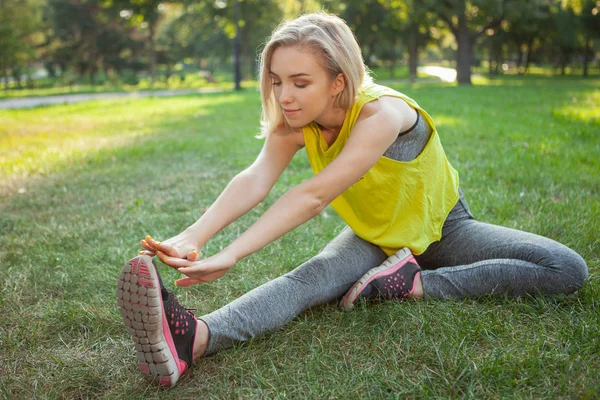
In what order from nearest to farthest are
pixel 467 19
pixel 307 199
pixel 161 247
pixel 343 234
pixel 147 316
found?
pixel 147 316
pixel 161 247
pixel 307 199
pixel 343 234
pixel 467 19

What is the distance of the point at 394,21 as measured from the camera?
2762 centimetres

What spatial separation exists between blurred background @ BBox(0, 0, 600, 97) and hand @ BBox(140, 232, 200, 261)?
789 inches

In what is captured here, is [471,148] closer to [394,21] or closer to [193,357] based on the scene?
[193,357]

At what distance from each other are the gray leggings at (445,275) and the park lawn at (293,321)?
66 mm

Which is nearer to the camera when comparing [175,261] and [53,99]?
[175,261]

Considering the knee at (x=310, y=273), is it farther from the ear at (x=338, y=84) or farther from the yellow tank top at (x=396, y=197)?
the ear at (x=338, y=84)

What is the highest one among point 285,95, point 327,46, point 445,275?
point 327,46

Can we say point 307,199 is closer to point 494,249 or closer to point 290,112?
point 290,112

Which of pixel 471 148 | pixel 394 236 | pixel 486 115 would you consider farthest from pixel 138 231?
pixel 486 115

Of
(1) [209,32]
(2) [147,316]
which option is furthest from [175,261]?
(1) [209,32]

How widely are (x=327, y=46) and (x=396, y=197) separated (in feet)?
2.47

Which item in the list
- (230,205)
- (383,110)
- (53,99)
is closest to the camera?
(383,110)

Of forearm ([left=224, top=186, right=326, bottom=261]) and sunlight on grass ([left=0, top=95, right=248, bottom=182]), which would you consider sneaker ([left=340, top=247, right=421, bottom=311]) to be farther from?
sunlight on grass ([left=0, top=95, right=248, bottom=182])

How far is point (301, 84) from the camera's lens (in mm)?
2066
